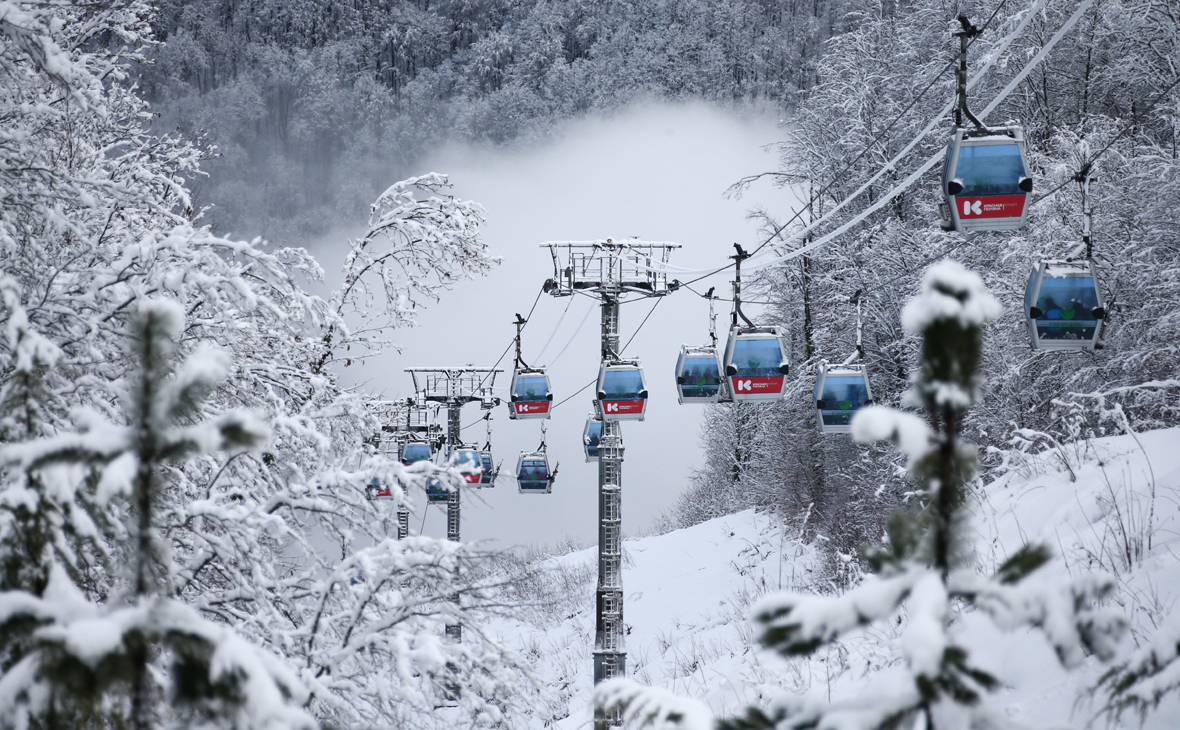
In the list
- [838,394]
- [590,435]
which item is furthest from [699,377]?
[590,435]

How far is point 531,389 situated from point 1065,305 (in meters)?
10.8

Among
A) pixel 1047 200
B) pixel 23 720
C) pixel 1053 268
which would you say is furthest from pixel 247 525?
pixel 1047 200

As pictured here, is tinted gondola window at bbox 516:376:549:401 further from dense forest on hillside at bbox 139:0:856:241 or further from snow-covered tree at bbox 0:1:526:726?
snow-covered tree at bbox 0:1:526:726

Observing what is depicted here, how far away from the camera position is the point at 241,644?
171 cm

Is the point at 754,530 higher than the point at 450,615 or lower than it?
lower

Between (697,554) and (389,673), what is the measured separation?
844 inches

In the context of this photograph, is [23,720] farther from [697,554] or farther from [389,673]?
[697,554]

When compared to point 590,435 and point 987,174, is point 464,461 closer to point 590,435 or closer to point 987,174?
point 987,174

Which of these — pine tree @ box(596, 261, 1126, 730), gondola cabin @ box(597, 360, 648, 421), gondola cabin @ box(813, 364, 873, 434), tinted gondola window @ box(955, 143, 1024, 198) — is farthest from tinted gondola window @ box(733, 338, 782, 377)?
pine tree @ box(596, 261, 1126, 730)

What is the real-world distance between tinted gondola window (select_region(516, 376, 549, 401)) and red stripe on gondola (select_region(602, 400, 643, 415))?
4.19 meters

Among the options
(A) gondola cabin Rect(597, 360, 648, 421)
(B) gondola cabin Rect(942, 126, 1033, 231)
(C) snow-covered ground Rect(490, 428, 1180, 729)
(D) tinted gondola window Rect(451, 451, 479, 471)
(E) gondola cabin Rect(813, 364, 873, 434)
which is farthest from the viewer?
(A) gondola cabin Rect(597, 360, 648, 421)

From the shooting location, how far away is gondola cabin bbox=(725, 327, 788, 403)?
1082cm

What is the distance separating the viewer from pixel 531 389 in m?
17.2

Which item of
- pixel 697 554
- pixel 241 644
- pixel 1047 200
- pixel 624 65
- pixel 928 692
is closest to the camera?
pixel 928 692
